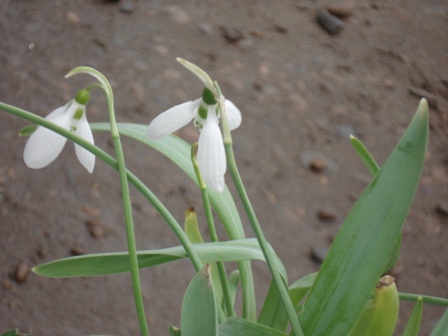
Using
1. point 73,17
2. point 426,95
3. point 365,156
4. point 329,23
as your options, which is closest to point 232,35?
point 329,23

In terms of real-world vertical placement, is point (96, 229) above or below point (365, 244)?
below

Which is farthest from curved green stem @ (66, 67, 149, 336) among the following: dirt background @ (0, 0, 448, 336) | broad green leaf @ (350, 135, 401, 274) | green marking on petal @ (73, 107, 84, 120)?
dirt background @ (0, 0, 448, 336)

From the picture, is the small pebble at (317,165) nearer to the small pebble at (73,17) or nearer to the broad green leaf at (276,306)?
the broad green leaf at (276,306)

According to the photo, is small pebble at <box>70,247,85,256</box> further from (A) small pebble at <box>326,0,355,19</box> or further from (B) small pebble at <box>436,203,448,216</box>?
(A) small pebble at <box>326,0,355,19</box>

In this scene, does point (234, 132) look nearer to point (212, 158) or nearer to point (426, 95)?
point (426, 95)

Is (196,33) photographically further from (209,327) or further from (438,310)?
(209,327)
